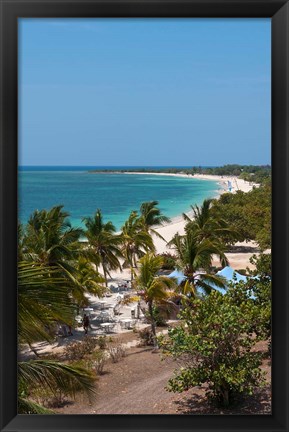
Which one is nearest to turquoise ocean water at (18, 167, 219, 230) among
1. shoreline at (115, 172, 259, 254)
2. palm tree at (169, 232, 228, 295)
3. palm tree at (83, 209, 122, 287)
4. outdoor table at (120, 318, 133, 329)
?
shoreline at (115, 172, 259, 254)

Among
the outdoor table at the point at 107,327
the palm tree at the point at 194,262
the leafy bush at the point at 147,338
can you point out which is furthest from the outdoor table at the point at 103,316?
the palm tree at the point at 194,262

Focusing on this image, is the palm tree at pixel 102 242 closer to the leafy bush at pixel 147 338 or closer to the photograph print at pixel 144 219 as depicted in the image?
the photograph print at pixel 144 219

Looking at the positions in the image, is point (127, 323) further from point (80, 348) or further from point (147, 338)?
point (80, 348)

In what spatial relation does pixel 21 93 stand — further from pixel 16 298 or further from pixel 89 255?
pixel 89 255

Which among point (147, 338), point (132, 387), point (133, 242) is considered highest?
point (133, 242)

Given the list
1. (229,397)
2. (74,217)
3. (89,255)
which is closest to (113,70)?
(74,217)

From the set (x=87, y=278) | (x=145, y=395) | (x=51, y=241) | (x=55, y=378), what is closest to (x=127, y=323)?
(x=87, y=278)
